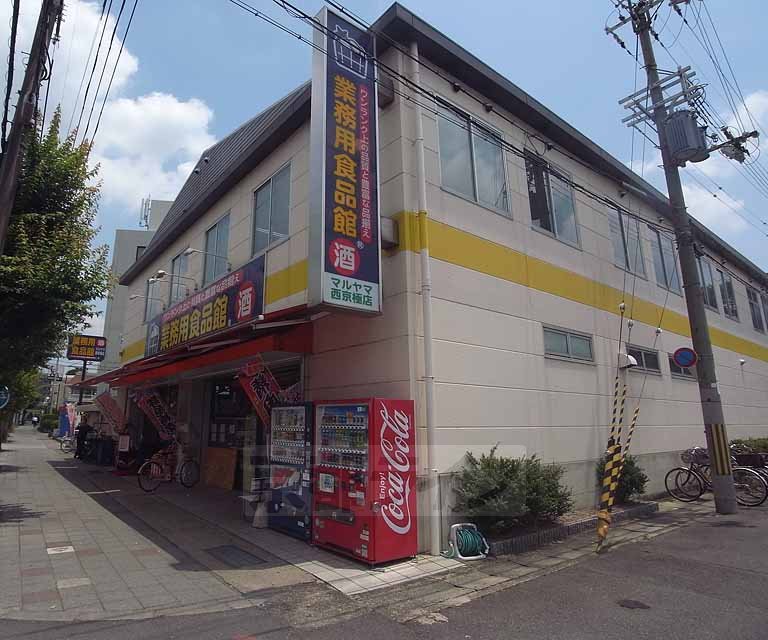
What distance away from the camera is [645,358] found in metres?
12.2

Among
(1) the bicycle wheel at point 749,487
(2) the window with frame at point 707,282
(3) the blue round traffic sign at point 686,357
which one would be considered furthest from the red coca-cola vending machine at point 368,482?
(2) the window with frame at point 707,282

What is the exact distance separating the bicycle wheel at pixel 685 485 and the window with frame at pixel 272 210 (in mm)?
10374

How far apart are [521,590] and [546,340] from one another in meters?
5.03

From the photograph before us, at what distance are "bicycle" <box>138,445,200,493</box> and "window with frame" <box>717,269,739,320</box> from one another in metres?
18.1

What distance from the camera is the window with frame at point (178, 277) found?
14.7 m

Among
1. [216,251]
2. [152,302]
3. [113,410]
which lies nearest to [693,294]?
[216,251]

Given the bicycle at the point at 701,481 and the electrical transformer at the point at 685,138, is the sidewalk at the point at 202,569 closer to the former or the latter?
the bicycle at the point at 701,481

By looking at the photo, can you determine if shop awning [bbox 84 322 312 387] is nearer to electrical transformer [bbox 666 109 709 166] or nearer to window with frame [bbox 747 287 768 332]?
electrical transformer [bbox 666 109 709 166]

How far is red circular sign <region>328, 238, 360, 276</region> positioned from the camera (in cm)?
665

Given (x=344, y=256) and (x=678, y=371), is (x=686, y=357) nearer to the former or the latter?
(x=678, y=371)

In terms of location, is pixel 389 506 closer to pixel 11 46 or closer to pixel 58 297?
pixel 58 297

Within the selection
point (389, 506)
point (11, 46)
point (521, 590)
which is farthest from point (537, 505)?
point (11, 46)

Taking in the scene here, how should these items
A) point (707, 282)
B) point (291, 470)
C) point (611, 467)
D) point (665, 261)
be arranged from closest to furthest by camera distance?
point (291, 470)
point (611, 467)
point (665, 261)
point (707, 282)

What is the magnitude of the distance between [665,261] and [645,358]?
12.9 ft
